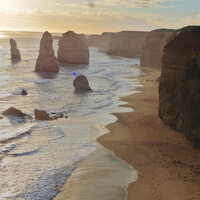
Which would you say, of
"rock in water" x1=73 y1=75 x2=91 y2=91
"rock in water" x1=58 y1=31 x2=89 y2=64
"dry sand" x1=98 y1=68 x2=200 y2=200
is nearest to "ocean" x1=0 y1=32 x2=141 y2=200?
"dry sand" x1=98 y1=68 x2=200 y2=200

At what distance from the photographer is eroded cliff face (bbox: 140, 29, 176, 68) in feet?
243

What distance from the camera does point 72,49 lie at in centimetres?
7806

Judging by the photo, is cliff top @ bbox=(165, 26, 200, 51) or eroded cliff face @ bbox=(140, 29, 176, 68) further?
eroded cliff face @ bbox=(140, 29, 176, 68)

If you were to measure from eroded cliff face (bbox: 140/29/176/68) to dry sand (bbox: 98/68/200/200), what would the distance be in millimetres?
54271

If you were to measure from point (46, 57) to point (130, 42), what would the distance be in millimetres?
78618

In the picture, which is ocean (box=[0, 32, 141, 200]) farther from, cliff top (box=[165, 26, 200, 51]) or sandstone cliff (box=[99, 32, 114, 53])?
sandstone cliff (box=[99, 32, 114, 53])

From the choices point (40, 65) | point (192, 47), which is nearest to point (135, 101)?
point (192, 47)

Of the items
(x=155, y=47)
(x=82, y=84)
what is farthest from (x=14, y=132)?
(x=155, y=47)

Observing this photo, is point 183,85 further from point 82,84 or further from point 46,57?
point 46,57

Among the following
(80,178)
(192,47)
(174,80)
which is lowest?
(80,178)

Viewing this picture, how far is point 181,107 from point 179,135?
5.68 feet

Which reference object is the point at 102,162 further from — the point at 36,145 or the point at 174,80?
the point at 174,80

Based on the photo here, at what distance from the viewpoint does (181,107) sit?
17.4 m

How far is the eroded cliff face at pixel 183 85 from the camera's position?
15.8m
